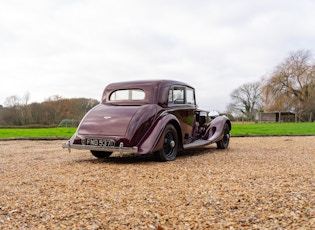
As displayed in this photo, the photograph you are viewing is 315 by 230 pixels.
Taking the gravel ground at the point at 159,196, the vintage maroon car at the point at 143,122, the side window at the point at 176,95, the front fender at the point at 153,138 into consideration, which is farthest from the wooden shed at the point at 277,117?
the gravel ground at the point at 159,196

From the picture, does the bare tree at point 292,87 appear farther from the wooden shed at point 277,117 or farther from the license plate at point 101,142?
the license plate at point 101,142

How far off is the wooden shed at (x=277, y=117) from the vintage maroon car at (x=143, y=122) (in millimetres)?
43629

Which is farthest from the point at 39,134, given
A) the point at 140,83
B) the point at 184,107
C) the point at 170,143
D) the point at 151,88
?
the point at 170,143

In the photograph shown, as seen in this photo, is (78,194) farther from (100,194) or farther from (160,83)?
(160,83)

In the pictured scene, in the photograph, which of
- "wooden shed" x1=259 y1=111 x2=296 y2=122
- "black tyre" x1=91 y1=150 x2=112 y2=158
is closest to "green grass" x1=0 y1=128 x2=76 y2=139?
"black tyre" x1=91 y1=150 x2=112 y2=158

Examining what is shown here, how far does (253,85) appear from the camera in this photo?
223 ft

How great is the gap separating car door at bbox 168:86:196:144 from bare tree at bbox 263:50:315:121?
3841cm

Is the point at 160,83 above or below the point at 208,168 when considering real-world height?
above

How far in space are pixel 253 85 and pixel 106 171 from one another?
6562 cm

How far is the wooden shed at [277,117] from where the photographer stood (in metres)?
49.8

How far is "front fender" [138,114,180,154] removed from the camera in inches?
260

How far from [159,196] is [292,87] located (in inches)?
1804

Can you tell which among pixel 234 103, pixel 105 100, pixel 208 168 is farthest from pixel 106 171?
pixel 234 103

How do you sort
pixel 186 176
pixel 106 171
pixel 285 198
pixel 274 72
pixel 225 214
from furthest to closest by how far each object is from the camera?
pixel 274 72 → pixel 106 171 → pixel 186 176 → pixel 285 198 → pixel 225 214
